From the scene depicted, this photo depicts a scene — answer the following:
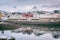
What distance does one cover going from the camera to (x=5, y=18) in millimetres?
1090

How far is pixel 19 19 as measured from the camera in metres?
1.08

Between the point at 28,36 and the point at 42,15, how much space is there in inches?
7.5

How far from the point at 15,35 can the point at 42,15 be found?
0.25 m

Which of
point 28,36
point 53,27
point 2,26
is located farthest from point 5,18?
point 53,27

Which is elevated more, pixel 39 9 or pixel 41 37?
pixel 39 9

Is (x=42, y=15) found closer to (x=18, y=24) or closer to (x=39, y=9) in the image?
(x=39, y=9)

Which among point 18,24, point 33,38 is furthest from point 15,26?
point 33,38

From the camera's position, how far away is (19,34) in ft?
3.49

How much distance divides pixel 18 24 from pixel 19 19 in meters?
0.04

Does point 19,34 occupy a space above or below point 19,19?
below

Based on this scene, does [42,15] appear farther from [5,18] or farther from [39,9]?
[5,18]

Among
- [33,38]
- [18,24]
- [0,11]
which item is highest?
[0,11]

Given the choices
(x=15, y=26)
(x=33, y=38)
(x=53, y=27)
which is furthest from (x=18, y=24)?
(x=53, y=27)

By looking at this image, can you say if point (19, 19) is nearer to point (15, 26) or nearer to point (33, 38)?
point (15, 26)
